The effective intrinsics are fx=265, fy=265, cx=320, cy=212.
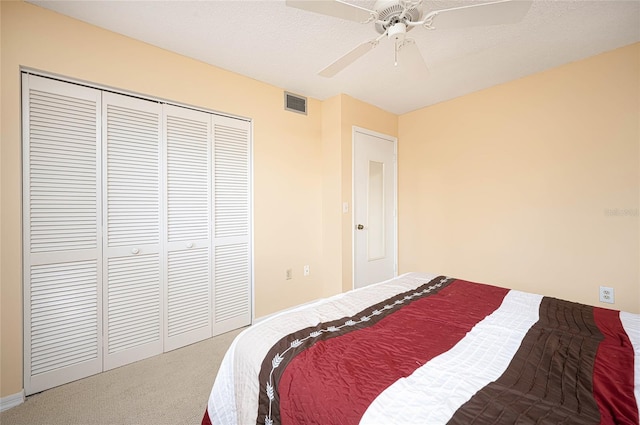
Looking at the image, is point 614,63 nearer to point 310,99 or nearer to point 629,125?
point 629,125

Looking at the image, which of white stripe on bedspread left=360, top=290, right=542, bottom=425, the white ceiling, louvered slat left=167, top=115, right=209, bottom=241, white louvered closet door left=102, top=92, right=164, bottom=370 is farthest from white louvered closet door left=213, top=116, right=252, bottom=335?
white stripe on bedspread left=360, top=290, right=542, bottom=425

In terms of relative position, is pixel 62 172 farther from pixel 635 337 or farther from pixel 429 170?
pixel 429 170

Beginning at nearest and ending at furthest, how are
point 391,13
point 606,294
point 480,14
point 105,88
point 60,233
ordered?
point 480,14 < point 391,13 < point 60,233 < point 105,88 < point 606,294

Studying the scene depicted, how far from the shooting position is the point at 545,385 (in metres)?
0.83

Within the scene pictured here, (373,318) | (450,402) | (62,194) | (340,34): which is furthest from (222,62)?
(450,402)

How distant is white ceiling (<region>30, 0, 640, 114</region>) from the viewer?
5.67ft

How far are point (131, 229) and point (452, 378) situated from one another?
7.53ft

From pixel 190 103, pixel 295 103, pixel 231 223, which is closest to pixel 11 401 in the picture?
pixel 231 223

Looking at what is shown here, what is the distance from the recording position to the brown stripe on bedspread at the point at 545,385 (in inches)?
27.5

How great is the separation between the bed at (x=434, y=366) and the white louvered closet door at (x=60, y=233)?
4.46 ft

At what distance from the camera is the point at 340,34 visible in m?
1.97

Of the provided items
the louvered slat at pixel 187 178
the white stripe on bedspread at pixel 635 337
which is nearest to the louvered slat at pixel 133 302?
the louvered slat at pixel 187 178

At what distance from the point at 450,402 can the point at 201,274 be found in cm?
222

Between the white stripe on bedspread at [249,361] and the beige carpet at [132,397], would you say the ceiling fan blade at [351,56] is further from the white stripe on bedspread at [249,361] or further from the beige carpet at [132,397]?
the beige carpet at [132,397]
